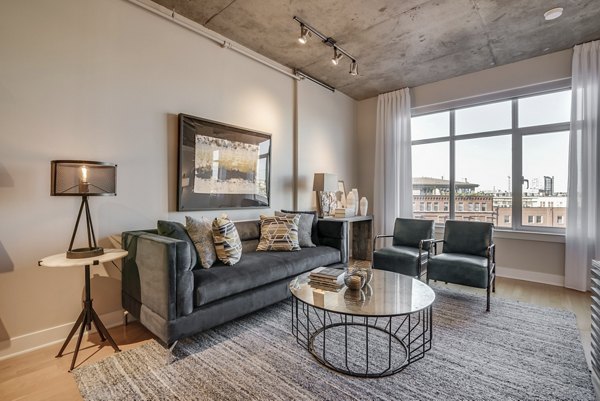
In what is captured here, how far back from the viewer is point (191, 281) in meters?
2.06

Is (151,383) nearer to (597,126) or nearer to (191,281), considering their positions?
(191,281)

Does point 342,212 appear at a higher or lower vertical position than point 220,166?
lower

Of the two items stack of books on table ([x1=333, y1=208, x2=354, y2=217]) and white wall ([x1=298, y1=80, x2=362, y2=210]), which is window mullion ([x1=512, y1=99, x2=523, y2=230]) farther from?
white wall ([x1=298, y1=80, x2=362, y2=210])

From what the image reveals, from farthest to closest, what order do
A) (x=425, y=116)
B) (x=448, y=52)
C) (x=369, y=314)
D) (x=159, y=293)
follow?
(x=425, y=116), (x=448, y=52), (x=159, y=293), (x=369, y=314)

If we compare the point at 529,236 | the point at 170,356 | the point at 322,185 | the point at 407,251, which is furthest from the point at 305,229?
the point at 529,236

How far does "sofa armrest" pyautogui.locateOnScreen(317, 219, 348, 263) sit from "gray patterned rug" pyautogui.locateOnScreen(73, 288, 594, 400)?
1.31 meters

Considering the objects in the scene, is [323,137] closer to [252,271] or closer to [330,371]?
[252,271]

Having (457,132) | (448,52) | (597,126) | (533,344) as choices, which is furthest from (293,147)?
(597,126)

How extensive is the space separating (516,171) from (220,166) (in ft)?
13.3

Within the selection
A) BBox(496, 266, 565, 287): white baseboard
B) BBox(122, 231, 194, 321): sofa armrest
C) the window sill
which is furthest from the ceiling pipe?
BBox(496, 266, 565, 287): white baseboard

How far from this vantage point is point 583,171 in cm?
346

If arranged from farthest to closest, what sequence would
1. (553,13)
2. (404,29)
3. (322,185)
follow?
(322,185) < (404,29) < (553,13)

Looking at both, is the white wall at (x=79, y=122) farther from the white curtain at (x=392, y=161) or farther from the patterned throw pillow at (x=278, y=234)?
the white curtain at (x=392, y=161)

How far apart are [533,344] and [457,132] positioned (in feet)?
11.0
